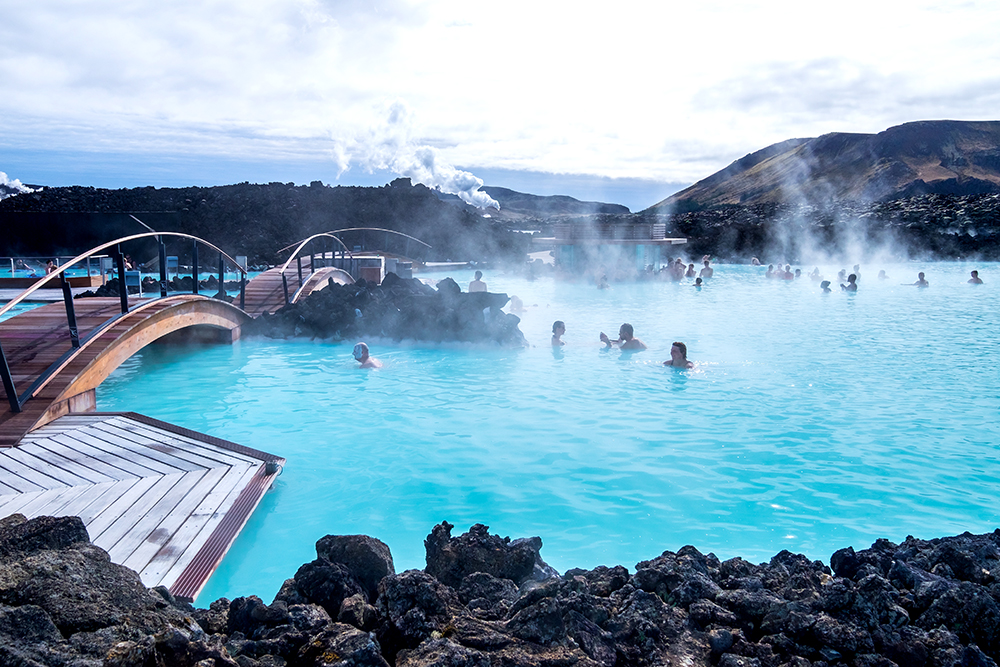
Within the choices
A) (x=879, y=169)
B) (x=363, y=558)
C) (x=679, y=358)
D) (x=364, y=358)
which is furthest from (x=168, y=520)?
(x=879, y=169)

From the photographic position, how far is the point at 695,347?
38.0ft

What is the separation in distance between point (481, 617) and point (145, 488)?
2909 mm

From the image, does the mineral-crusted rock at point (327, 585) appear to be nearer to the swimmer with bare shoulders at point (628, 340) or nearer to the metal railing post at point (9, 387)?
the metal railing post at point (9, 387)


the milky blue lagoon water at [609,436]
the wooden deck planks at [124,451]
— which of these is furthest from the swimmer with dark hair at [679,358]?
the wooden deck planks at [124,451]

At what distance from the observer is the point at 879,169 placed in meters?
78.7

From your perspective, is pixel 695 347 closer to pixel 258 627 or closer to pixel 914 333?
pixel 914 333

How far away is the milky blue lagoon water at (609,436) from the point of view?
525 centimetres

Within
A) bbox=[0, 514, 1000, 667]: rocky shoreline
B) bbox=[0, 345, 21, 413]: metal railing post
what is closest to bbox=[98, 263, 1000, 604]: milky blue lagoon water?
bbox=[0, 514, 1000, 667]: rocky shoreline

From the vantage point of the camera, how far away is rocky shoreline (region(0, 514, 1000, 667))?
2.27m

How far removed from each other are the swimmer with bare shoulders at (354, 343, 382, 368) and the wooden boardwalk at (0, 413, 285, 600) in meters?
4.22

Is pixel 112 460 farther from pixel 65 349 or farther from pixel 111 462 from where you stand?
pixel 65 349

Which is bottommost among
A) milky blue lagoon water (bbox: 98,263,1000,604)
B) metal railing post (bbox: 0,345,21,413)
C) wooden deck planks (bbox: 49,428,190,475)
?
milky blue lagoon water (bbox: 98,263,1000,604)

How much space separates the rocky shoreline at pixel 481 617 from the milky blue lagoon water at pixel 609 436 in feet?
5.33

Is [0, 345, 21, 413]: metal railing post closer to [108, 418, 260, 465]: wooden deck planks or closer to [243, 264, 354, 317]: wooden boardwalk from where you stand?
[108, 418, 260, 465]: wooden deck planks
